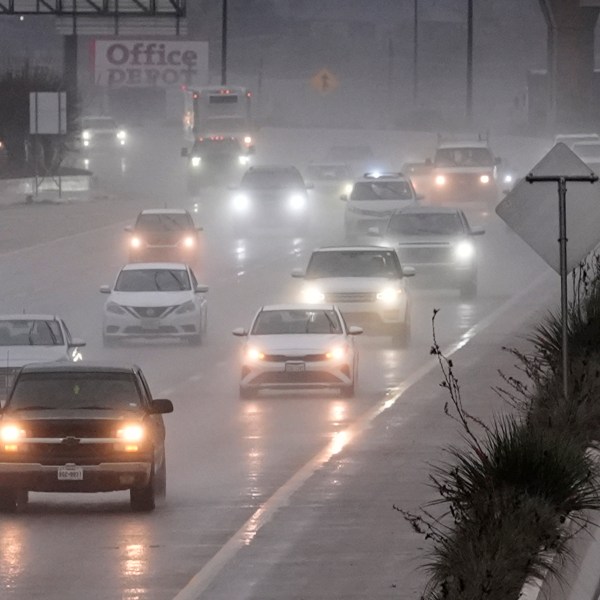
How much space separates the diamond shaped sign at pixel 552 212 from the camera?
59.7 ft

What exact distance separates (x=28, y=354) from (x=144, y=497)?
946cm

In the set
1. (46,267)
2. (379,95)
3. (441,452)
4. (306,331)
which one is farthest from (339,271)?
(379,95)

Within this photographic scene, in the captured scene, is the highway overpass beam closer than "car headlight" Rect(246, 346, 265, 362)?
No

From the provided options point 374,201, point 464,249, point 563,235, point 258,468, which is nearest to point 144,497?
point 258,468

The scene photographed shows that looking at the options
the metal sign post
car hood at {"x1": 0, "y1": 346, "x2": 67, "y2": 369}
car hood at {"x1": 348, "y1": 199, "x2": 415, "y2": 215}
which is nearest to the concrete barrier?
car hood at {"x1": 348, "y1": 199, "x2": 415, "y2": 215}

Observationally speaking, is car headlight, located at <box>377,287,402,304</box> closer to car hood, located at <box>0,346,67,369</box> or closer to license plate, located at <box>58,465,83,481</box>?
car hood, located at <box>0,346,67,369</box>

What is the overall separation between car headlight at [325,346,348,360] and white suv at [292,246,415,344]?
7.49 m

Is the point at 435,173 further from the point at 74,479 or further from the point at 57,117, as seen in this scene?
the point at 74,479

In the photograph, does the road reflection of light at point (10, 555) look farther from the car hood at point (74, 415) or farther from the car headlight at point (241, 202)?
the car headlight at point (241, 202)

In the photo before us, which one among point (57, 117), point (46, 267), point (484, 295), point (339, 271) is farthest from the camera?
point (57, 117)

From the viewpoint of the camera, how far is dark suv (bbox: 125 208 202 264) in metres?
50.9

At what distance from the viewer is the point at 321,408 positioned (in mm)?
27953

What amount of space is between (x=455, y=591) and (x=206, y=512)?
828 centimetres

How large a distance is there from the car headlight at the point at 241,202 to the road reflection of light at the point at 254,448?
34467 millimetres
